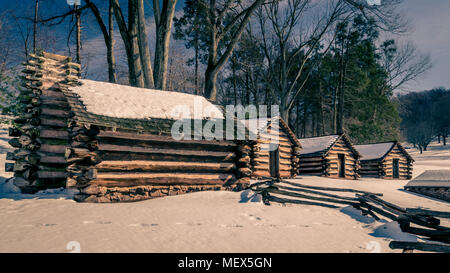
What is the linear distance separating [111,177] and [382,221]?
7502mm

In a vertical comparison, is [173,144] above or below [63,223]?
above

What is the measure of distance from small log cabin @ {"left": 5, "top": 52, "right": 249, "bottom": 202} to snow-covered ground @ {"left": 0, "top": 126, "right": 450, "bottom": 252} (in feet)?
2.41

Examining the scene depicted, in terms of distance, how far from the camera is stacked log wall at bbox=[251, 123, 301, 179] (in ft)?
52.5

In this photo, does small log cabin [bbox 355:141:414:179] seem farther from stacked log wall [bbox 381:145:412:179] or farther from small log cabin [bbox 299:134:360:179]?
small log cabin [bbox 299:134:360:179]

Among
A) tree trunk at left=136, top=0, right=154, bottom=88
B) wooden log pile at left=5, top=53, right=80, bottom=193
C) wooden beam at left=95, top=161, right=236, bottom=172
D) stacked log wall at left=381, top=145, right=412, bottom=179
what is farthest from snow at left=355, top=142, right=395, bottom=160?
wooden log pile at left=5, top=53, right=80, bottom=193

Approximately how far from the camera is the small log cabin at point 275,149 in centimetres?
1609

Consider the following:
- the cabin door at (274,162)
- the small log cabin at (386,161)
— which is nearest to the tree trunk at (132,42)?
the cabin door at (274,162)

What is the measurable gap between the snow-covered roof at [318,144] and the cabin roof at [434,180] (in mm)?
6603

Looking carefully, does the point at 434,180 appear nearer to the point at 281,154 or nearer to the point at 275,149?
the point at 281,154

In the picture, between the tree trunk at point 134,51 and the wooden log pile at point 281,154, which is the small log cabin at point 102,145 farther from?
the wooden log pile at point 281,154

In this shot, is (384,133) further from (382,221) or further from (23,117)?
(23,117)

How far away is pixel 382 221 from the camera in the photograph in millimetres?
7113
